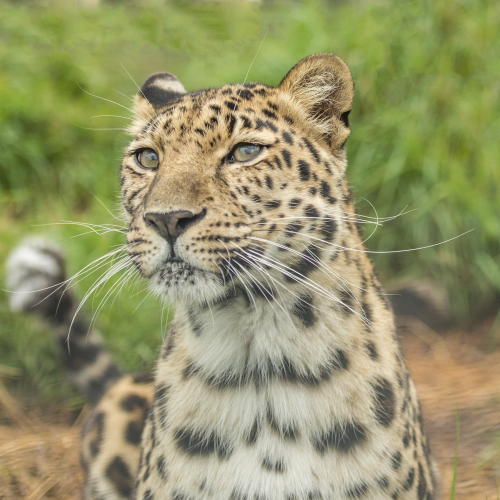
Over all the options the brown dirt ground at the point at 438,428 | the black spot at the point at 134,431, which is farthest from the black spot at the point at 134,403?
the brown dirt ground at the point at 438,428

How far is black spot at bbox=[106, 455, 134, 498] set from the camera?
14.0ft

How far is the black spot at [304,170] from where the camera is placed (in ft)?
10.7

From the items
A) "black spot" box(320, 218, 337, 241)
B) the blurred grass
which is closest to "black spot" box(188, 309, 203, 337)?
"black spot" box(320, 218, 337, 241)

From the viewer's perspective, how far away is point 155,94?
398 cm

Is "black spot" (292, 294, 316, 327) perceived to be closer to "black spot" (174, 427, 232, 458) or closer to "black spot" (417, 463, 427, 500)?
"black spot" (174, 427, 232, 458)

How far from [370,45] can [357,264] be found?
453cm

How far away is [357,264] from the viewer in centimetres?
344

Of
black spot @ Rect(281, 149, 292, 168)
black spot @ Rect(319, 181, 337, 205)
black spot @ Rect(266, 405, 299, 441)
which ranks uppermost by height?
black spot @ Rect(281, 149, 292, 168)

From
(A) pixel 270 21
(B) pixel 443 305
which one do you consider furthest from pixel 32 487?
(A) pixel 270 21

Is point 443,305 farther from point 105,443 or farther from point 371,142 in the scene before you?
point 105,443

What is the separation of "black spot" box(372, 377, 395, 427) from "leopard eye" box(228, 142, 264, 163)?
1030mm

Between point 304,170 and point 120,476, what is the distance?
6.54 ft

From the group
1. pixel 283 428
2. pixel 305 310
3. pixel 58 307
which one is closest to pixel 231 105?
pixel 305 310

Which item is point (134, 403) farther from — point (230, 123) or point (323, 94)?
point (323, 94)
